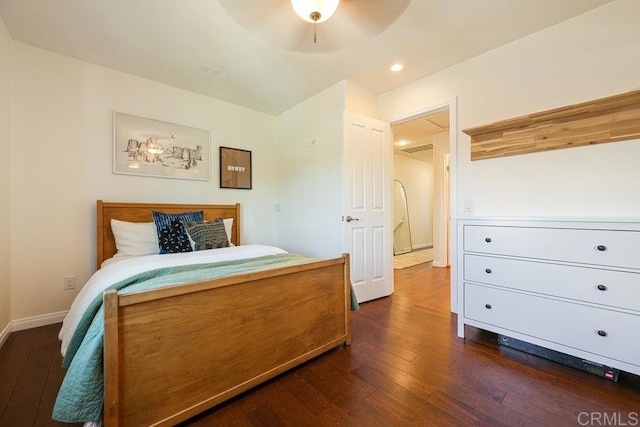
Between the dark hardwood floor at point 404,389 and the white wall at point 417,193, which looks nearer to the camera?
the dark hardwood floor at point 404,389

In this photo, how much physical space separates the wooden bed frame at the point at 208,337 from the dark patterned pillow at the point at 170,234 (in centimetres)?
138

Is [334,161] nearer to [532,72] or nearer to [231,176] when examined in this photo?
[231,176]

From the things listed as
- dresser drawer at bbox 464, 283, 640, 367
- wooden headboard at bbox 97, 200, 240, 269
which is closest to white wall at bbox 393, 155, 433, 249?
dresser drawer at bbox 464, 283, 640, 367

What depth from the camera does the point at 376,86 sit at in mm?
3094

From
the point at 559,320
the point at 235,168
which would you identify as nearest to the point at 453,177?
the point at 559,320

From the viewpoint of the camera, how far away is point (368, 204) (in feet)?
9.96

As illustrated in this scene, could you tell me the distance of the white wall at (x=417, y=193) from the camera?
6.54 metres

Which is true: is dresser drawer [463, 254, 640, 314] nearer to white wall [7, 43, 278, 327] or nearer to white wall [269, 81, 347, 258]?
white wall [269, 81, 347, 258]

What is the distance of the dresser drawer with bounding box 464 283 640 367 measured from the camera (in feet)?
4.89

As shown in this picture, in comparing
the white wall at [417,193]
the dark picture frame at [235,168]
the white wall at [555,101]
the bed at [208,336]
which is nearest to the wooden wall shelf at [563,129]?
the white wall at [555,101]

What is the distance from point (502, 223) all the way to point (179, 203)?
126 inches

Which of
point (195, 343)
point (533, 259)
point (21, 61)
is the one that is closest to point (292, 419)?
point (195, 343)

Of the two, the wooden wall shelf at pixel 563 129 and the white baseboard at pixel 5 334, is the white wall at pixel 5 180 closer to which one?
the white baseboard at pixel 5 334

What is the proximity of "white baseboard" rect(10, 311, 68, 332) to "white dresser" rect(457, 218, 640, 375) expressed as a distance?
355 cm
